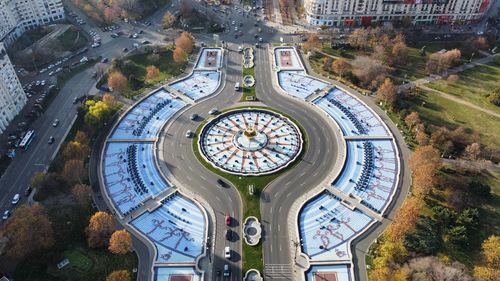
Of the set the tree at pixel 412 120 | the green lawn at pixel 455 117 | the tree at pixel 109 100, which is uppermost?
the tree at pixel 109 100

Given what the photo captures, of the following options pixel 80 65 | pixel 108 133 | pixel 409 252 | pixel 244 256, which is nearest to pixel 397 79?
pixel 409 252

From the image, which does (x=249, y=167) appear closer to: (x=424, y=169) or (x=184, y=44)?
(x=424, y=169)

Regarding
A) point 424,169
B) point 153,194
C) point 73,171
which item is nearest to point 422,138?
point 424,169

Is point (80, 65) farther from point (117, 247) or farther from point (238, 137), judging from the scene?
point (117, 247)

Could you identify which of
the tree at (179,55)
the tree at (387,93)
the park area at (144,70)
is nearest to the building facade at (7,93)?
the park area at (144,70)

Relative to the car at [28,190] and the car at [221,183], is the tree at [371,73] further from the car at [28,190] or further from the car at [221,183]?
the car at [28,190]

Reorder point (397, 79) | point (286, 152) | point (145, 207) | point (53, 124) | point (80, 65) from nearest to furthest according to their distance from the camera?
point (145, 207) < point (286, 152) < point (53, 124) < point (397, 79) < point (80, 65)
